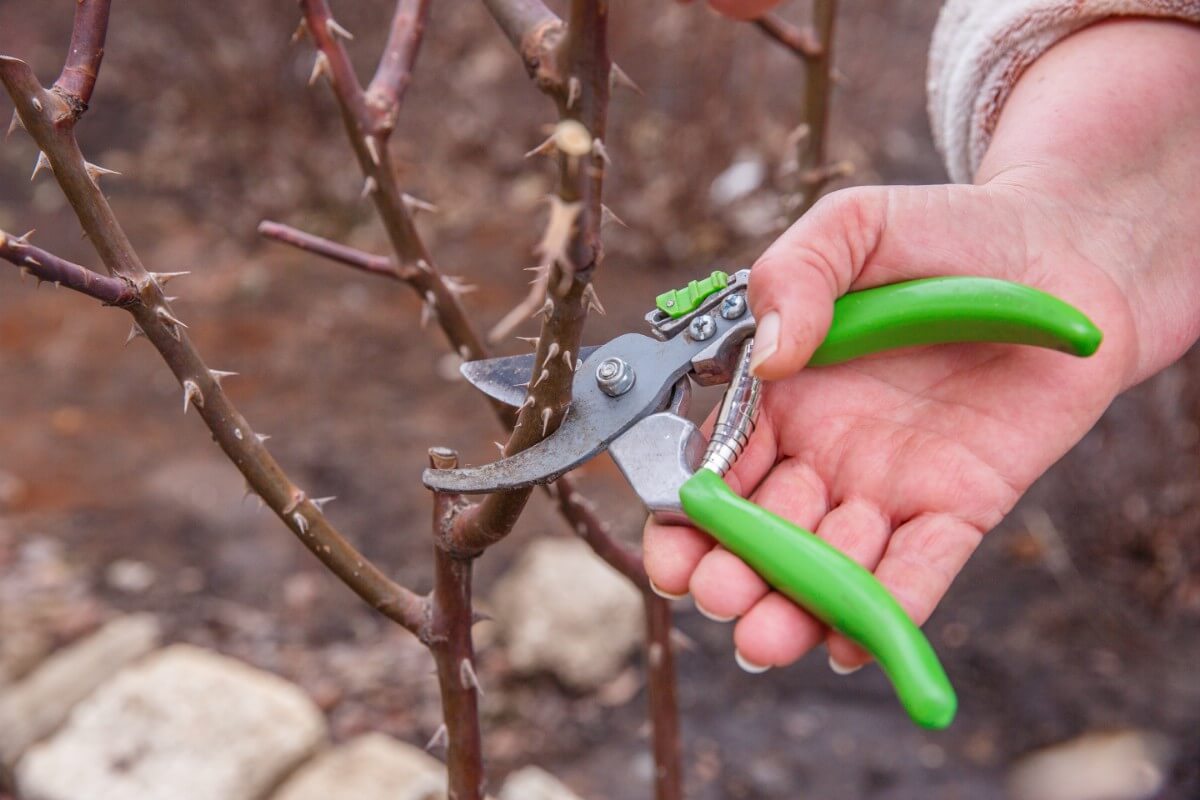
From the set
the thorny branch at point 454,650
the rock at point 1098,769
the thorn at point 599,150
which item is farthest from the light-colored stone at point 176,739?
the thorn at point 599,150

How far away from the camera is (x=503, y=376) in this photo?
1.32m

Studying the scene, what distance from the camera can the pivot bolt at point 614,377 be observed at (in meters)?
1.29

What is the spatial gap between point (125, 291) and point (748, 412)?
72 cm

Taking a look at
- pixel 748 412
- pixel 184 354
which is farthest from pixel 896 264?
pixel 184 354

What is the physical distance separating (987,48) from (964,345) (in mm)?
615

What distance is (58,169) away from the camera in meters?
1.07

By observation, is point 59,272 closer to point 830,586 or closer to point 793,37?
point 830,586

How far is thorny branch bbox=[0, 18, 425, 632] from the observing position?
1043mm

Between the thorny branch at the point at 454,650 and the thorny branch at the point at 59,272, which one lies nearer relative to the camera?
the thorny branch at the point at 59,272

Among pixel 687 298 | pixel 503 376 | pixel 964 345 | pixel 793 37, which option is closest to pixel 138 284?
pixel 503 376

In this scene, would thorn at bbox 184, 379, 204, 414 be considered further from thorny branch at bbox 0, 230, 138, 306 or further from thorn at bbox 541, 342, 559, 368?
thorn at bbox 541, 342, 559, 368

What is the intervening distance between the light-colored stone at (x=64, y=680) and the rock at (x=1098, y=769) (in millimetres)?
2301

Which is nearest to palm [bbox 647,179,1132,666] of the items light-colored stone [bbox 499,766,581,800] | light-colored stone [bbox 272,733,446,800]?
light-colored stone [bbox 499,766,581,800]

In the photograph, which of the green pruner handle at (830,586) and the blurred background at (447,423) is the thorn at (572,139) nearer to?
the green pruner handle at (830,586)
